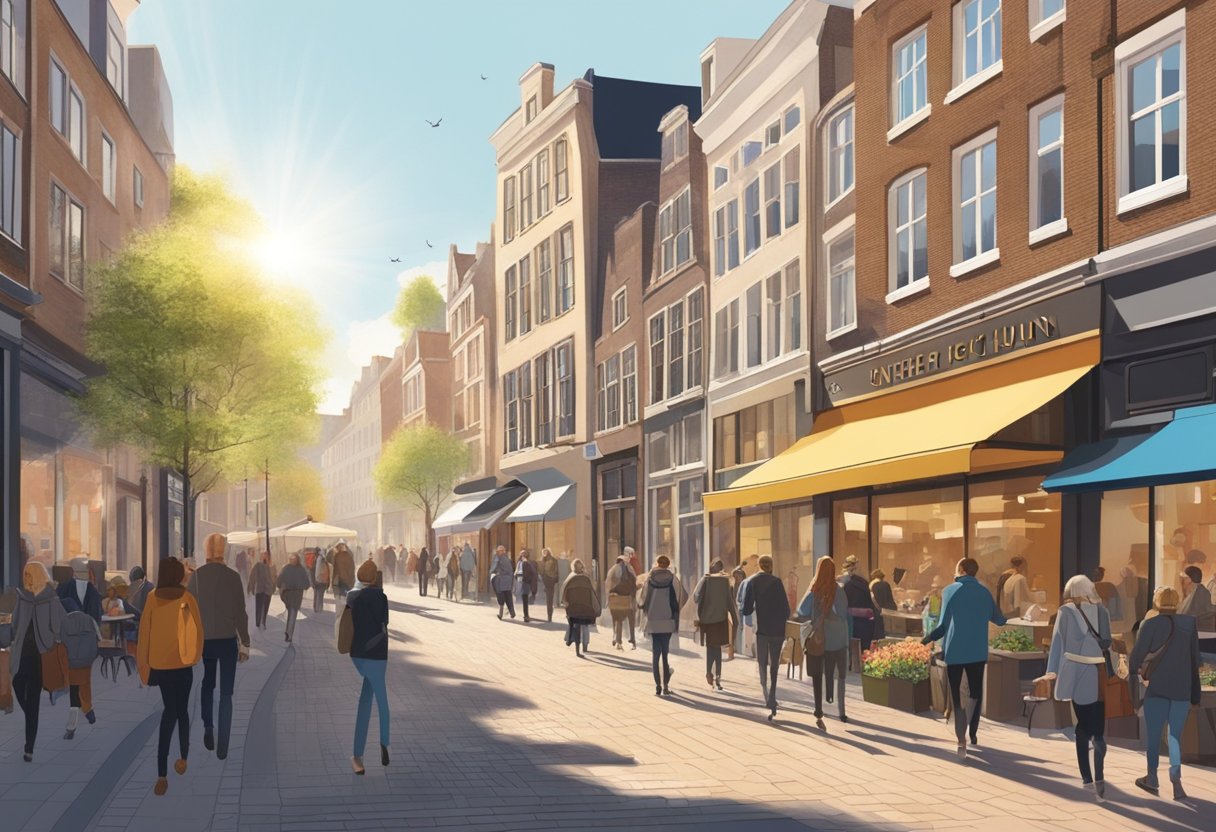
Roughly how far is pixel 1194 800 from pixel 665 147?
95.9 ft

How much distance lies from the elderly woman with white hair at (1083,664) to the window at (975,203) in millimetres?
9685

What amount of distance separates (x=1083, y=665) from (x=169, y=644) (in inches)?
267

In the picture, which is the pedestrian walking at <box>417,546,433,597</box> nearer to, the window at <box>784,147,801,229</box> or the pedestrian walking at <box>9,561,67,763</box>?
the window at <box>784,147,801,229</box>

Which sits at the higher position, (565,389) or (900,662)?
(565,389)

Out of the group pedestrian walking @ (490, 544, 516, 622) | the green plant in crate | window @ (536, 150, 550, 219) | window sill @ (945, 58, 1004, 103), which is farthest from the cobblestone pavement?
window @ (536, 150, 550, 219)

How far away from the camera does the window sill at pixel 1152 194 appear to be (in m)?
15.4

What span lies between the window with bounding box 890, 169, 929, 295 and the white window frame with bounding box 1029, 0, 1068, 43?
11.7 ft

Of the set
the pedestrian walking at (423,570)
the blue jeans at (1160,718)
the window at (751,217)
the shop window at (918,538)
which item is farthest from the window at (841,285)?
the pedestrian walking at (423,570)

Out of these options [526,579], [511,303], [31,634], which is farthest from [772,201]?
[511,303]

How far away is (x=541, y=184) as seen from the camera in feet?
163

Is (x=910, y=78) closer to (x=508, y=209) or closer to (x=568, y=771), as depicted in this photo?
(x=568, y=771)

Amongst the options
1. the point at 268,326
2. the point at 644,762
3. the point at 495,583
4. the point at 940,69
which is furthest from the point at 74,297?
the point at 644,762

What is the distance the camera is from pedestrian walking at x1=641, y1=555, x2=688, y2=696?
682 inches

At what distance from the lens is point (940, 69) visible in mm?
21391
